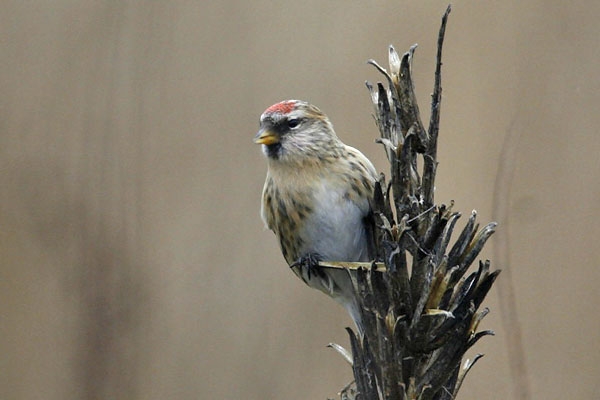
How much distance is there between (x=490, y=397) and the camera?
163 centimetres

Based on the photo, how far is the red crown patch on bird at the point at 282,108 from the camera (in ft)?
4.35

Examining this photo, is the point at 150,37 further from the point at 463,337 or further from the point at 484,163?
the point at 463,337

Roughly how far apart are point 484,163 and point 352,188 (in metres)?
0.38

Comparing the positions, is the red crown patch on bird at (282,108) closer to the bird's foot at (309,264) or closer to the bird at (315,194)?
the bird at (315,194)

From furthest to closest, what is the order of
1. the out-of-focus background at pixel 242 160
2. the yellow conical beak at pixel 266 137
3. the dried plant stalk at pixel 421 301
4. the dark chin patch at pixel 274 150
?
1. the out-of-focus background at pixel 242 160
2. the dark chin patch at pixel 274 150
3. the yellow conical beak at pixel 266 137
4. the dried plant stalk at pixel 421 301

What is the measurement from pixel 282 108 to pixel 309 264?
0.27 metres

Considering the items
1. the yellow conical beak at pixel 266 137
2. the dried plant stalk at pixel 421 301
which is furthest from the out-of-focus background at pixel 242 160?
the dried plant stalk at pixel 421 301

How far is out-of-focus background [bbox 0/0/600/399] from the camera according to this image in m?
1.60

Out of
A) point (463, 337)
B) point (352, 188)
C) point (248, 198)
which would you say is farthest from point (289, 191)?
point (463, 337)

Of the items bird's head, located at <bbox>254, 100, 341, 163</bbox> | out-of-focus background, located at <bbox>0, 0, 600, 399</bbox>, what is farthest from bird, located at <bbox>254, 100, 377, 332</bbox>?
out-of-focus background, located at <bbox>0, 0, 600, 399</bbox>

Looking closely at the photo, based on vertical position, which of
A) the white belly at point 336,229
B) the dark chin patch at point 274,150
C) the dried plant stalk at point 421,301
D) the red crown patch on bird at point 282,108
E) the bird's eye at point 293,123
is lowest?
the dried plant stalk at point 421,301

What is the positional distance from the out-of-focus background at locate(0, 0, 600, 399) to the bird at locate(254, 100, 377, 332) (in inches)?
10.1

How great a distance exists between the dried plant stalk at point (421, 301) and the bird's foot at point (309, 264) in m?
0.52

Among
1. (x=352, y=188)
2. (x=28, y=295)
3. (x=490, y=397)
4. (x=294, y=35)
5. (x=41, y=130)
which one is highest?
(x=294, y=35)
